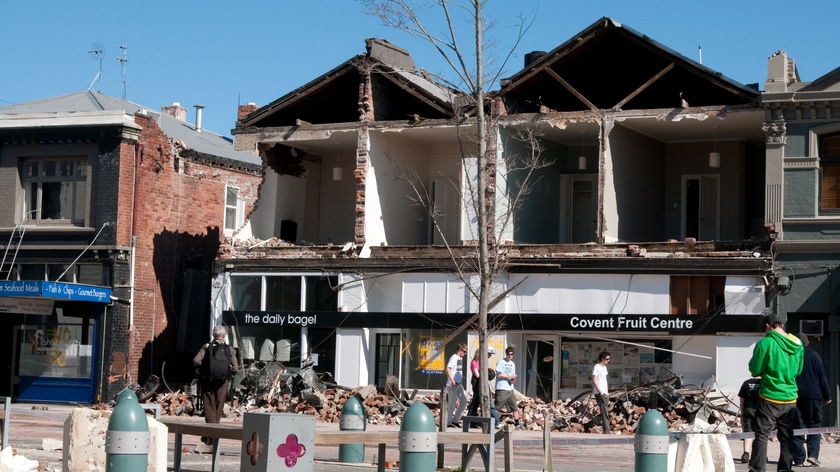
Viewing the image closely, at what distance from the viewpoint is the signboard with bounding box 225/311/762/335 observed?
90.9ft

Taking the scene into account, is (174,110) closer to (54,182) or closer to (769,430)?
(54,182)

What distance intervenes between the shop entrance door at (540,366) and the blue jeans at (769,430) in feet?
52.1

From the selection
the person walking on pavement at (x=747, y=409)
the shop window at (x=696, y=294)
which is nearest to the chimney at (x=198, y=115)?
the shop window at (x=696, y=294)

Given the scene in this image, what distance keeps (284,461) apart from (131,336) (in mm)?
23642

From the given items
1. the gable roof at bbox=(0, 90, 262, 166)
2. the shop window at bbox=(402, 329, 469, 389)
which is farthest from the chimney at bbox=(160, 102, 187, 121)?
the shop window at bbox=(402, 329, 469, 389)

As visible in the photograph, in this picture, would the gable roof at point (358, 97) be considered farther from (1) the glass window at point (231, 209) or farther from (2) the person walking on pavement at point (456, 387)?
(2) the person walking on pavement at point (456, 387)

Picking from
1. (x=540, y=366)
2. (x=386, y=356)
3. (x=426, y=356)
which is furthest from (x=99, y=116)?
(x=540, y=366)

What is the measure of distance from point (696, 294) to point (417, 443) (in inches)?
717

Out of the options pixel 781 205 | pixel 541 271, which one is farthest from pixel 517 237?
pixel 781 205

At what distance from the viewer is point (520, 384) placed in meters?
29.8

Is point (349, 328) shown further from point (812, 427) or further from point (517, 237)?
point (812, 427)

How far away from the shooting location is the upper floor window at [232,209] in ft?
124

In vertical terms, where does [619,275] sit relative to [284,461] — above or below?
above

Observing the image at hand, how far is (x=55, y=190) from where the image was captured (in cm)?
3416
